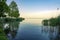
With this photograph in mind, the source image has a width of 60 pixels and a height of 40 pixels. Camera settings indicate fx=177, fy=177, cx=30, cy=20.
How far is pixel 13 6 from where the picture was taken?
36.0 metres

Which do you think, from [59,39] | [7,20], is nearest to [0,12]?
[7,20]

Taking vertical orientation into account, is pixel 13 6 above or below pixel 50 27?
above

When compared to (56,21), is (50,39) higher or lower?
lower

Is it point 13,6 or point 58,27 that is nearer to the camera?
point 58,27

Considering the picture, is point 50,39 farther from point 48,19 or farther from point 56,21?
point 48,19

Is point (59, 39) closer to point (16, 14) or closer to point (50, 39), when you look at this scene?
point (50, 39)

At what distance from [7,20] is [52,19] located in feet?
30.5

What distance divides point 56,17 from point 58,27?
3.50 ft

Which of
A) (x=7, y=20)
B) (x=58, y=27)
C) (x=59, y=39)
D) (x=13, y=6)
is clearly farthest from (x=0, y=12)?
(x=13, y=6)

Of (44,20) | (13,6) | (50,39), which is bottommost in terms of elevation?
(50,39)

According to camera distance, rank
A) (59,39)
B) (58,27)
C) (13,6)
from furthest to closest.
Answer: (13,6) < (58,27) < (59,39)

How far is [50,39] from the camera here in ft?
51.2

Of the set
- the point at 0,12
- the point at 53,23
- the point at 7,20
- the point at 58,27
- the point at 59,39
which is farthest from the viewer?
the point at 7,20

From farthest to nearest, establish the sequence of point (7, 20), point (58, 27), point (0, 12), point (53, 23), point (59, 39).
Answer: point (7, 20)
point (0, 12)
point (53, 23)
point (58, 27)
point (59, 39)
